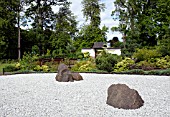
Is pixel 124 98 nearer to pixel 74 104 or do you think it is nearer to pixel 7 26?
pixel 74 104

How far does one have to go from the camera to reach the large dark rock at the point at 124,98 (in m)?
5.30

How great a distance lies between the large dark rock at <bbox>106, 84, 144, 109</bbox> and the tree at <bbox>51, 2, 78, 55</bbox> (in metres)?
23.5

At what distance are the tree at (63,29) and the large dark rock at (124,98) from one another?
2353 centimetres

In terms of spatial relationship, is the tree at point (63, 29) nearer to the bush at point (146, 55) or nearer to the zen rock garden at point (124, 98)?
the bush at point (146, 55)

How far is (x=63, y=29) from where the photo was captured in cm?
3209

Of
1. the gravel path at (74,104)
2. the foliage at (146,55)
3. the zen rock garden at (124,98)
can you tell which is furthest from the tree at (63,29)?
the zen rock garden at (124,98)

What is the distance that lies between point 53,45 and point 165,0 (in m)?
15.0

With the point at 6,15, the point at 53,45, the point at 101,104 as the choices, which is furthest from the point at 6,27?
the point at 101,104

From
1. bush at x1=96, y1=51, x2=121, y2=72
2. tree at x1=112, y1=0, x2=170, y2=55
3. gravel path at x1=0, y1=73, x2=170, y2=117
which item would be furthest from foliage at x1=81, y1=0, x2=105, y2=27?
gravel path at x1=0, y1=73, x2=170, y2=117

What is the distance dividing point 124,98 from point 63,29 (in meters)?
27.4

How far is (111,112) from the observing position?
4926mm

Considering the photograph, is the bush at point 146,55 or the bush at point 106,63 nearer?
the bush at point 106,63

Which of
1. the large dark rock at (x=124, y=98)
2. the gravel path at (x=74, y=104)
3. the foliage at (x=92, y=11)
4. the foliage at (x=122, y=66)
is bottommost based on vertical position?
the gravel path at (x=74, y=104)

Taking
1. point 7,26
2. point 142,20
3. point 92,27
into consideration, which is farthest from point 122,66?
point 92,27
